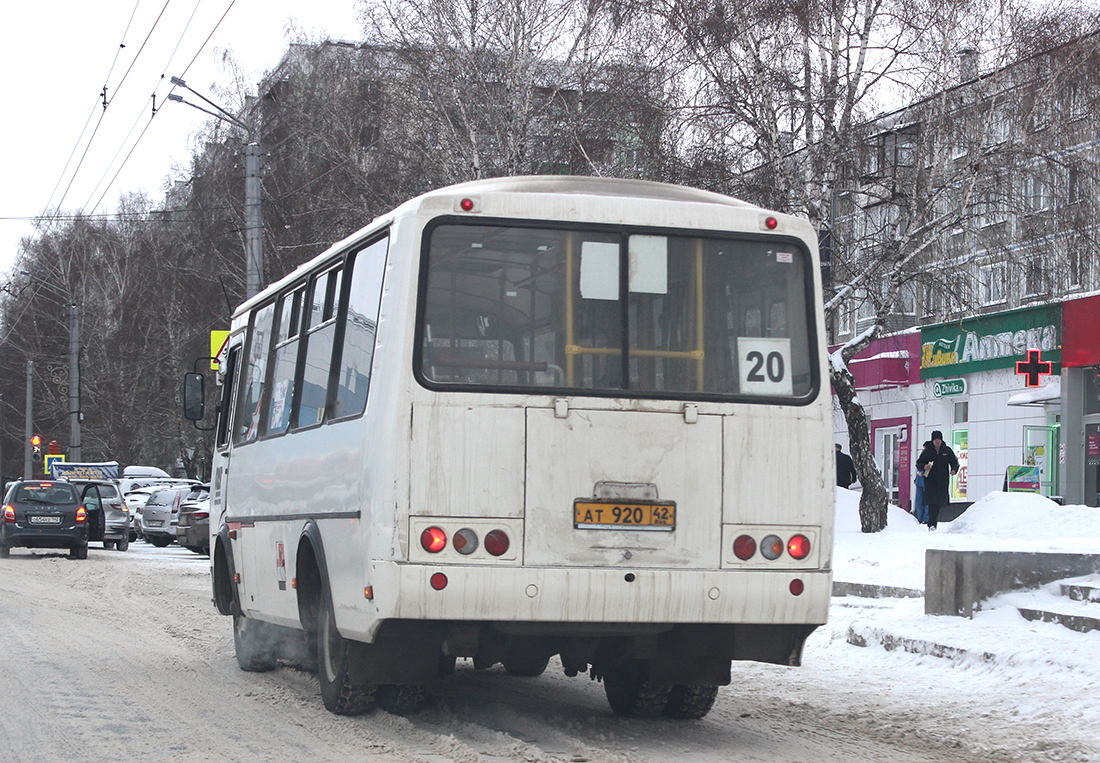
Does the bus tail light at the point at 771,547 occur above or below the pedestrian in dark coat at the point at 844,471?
below

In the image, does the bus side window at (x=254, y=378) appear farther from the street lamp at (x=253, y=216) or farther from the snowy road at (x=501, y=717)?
the street lamp at (x=253, y=216)

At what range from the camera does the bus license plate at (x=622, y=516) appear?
7410 mm

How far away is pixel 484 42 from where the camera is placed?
30719mm

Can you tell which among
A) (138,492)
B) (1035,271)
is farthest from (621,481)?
(138,492)

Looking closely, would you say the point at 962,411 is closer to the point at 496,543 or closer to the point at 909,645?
the point at 909,645

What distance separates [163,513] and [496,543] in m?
30.0

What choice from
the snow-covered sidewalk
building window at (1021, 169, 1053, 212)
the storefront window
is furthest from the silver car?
building window at (1021, 169, 1053, 212)

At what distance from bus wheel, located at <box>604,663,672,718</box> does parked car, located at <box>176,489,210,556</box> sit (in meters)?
22.4

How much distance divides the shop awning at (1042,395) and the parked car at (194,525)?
17.0 meters

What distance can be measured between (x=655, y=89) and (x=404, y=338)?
1807cm

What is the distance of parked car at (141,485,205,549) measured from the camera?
117 feet

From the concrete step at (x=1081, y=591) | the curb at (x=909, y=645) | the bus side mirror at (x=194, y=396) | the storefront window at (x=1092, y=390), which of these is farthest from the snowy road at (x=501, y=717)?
the storefront window at (x=1092, y=390)

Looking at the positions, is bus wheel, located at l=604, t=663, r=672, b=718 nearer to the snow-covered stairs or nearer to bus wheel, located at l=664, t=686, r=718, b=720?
bus wheel, located at l=664, t=686, r=718, b=720

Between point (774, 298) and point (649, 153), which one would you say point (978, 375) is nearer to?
point (649, 153)
